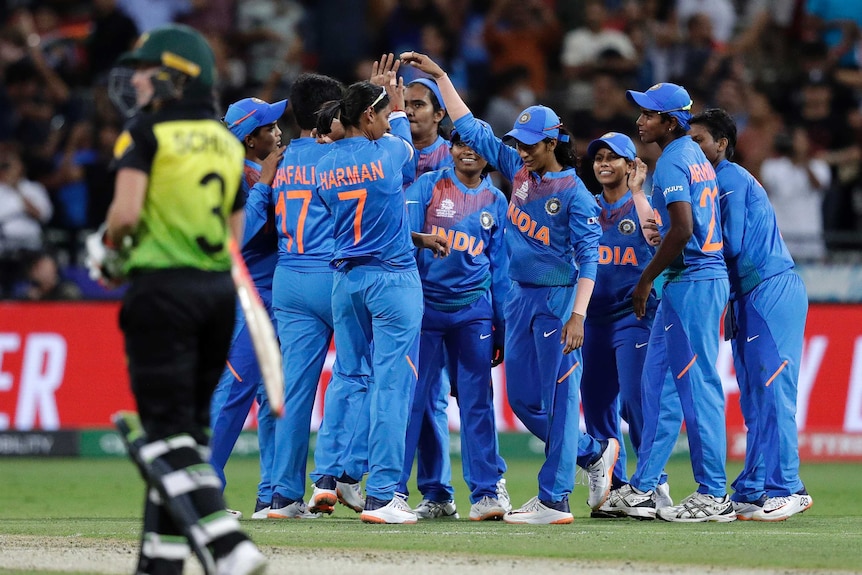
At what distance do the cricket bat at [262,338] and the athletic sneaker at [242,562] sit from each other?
57cm

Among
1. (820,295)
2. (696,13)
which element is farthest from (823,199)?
(696,13)

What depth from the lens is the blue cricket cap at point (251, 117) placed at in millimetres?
9867

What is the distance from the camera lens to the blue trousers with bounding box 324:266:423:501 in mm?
8797

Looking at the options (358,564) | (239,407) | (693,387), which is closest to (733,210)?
(693,387)

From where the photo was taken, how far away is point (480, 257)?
9711 millimetres

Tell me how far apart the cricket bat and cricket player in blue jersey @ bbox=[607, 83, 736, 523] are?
3645 mm

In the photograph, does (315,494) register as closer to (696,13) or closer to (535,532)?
(535,532)

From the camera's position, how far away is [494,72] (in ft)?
62.1

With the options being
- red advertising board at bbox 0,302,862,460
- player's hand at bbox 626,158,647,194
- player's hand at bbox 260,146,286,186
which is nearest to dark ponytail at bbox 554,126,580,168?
player's hand at bbox 626,158,647,194

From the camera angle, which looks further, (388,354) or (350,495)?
(350,495)

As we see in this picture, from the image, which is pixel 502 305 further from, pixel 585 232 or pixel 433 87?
pixel 433 87

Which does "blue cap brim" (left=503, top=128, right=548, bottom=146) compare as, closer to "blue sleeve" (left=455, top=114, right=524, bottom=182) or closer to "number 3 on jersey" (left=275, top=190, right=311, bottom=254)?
"blue sleeve" (left=455, top=114, right=524, bottom=182)

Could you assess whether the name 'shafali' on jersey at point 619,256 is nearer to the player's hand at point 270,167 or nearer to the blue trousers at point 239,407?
the player's hand at point 270,167

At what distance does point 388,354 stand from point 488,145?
1650mm
